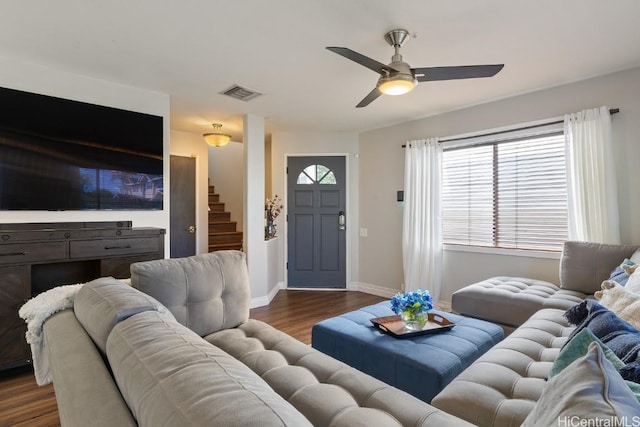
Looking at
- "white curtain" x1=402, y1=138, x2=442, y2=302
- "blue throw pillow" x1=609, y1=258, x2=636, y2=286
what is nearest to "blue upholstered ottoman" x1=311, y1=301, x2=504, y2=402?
"blue throw pillow" x1=609, y1=258, x2=636, y2=286

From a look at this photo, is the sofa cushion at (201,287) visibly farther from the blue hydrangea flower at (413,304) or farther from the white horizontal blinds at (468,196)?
the white horizontal blinds at (468,196)

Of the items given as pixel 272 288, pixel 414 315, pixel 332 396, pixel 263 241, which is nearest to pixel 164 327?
pixel 332 396

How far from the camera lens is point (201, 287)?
198cm

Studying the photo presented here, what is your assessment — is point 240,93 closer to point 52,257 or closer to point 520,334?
point 52,257

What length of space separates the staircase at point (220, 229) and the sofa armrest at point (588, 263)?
16.8 feet

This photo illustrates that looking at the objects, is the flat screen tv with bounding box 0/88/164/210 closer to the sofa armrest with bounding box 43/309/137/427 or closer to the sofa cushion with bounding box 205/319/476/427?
the sofa cushion with bounding box 205/319/476/427

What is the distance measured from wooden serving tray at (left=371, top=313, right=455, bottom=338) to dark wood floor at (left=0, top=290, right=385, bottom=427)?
1.07m

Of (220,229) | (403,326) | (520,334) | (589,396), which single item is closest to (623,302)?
(520,334)

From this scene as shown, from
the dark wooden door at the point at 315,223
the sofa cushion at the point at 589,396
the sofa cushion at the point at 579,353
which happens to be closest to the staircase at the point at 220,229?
the dark wooden door at the point at 315,223

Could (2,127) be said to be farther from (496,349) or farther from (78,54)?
(496,349)

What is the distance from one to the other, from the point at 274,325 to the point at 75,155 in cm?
254

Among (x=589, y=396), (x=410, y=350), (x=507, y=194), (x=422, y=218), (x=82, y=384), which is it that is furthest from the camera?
(x=422, y=218)

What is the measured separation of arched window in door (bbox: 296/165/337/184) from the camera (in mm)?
5320

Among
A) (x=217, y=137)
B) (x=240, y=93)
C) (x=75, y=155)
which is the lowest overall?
(x=75, y=155)
